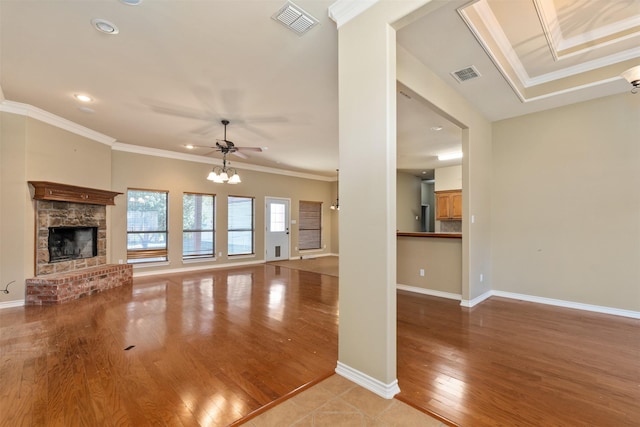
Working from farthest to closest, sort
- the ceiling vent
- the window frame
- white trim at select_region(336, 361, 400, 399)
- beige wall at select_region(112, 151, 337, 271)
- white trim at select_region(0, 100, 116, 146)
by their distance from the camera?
1. the window frame
2. beige wall at select_region(112, 151, 337, 271)
3. white trim at select_region(0, 100, 116, 146)
4. the ceiling vent
5. white trim at select_region(336, 361, 400, 399)

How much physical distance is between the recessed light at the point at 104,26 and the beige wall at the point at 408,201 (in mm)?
8193

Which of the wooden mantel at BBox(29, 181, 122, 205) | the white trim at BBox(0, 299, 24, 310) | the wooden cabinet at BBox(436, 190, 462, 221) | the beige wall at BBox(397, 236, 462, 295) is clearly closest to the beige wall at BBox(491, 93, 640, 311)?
the beige wall at BBox(397, 236, 462, 295)

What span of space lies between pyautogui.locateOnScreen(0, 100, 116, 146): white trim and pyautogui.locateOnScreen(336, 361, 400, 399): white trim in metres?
5.76

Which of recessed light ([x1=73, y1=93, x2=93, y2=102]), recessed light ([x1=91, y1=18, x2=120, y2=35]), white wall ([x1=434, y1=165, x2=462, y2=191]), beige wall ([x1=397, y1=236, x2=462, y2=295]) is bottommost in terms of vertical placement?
beige wall ([x1=397, y1=236, x2=462, y2=295])

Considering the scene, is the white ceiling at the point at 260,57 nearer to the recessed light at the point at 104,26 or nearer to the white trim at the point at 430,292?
the recessed light at the point at 104,26

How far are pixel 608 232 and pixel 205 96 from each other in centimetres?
576

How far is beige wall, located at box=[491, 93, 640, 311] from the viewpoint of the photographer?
3594 mm

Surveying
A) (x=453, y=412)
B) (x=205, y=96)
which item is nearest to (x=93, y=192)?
(x=205, y=96)

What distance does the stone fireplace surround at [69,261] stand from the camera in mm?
4262

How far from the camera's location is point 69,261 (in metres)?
4.88

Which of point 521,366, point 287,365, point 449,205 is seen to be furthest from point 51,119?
point 449,205

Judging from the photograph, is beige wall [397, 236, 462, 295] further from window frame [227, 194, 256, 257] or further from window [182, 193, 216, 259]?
window [182, 193, 216, 259]

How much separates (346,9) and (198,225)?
650 cm

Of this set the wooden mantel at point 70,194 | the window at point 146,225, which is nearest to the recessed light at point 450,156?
the window at point 146,225
